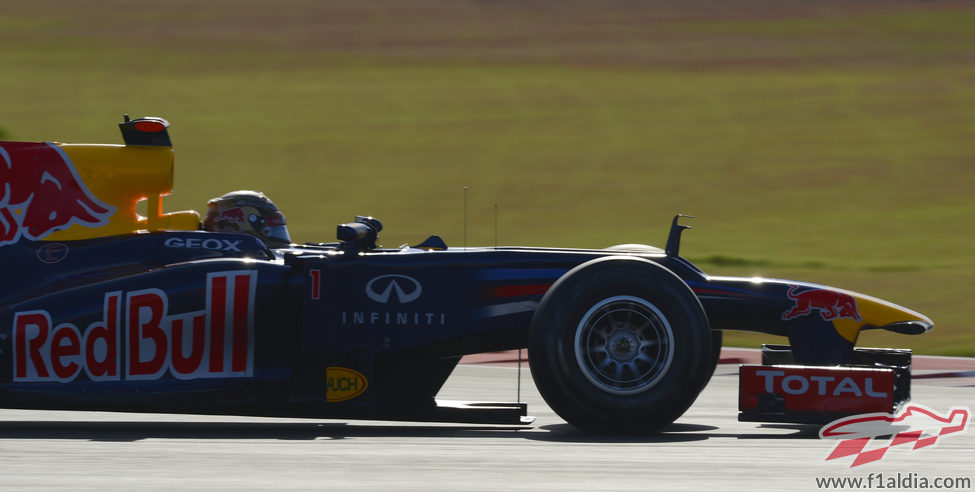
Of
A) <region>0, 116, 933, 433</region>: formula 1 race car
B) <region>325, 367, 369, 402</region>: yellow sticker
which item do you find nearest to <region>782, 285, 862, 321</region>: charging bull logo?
<region>0, 116, 933, 433</region>: formula 1 race car

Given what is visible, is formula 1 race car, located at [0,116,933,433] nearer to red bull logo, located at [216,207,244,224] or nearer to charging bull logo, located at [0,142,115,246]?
charging bull logo, located at [0,142,115,246]

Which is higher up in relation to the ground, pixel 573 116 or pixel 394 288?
pixel 573 116

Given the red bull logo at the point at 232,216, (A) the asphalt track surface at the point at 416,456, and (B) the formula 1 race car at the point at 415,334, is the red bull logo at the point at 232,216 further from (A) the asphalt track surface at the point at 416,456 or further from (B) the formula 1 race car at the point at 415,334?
(A) the asphalt track surface at the point at 416,456

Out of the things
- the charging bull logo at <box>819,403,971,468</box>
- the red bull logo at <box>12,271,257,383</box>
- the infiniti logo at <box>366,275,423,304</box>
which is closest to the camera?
the charging bull logo at <box>819,403,971,468</box>

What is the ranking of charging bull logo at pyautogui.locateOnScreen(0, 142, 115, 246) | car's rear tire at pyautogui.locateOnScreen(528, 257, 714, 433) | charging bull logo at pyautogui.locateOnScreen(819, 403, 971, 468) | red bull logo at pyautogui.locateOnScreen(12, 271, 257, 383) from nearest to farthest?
1. charging bull logo at pyautogui.locateOnScreen(819, 403, 971, 468)
2. car's rear tire at pyautogui.locateOnScreen(528, 257, 714, 433)
3. red bull logo at pyautogui.locateOnScreen(12, 271, 257, 383)
4. charging bull logo at pyautogui.locateOnScreen(0, 142, 115, 246)

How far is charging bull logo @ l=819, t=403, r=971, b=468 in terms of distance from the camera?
516cm

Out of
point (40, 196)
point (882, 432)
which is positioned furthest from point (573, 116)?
point (882, 432)

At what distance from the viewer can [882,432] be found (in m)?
5.62

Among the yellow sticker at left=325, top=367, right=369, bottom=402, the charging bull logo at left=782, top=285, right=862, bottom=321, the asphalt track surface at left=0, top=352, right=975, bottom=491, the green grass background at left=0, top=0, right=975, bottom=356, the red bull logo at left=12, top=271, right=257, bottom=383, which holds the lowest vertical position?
the asphalt track surface at left=0, top=352, right=975, bottom=491

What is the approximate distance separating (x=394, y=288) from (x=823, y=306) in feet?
6.88

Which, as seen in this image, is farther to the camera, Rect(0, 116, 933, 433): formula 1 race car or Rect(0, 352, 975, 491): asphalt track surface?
Rect(0, 116, 933, 433): formula 1 race car

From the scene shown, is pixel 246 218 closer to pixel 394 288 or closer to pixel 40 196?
pixel 40 196

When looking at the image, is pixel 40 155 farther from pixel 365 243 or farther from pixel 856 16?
pixel 856 16

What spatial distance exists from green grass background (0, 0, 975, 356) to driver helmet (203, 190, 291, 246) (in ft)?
20.9
